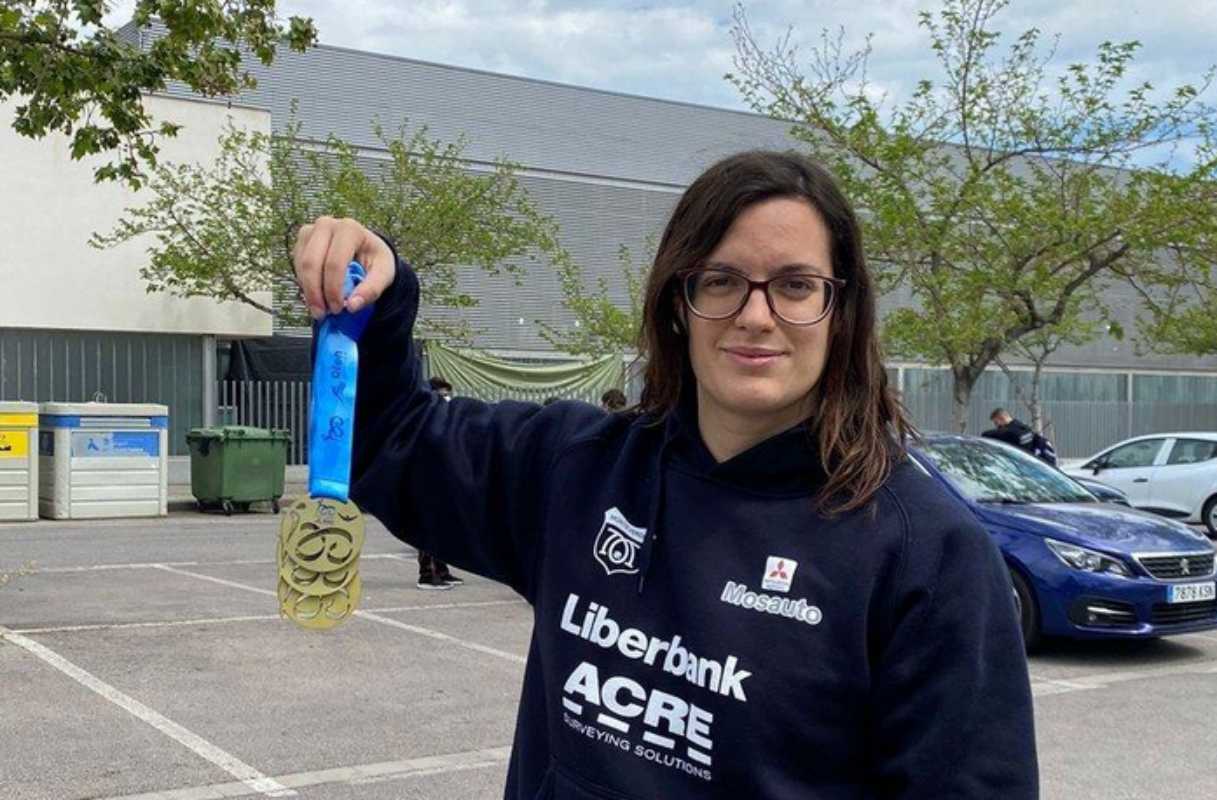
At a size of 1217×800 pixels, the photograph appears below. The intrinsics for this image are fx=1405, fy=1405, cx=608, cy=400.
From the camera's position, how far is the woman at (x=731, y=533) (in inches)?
67.8

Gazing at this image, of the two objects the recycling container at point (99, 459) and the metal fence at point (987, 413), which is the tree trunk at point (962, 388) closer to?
the metal fence at point (987, 413)

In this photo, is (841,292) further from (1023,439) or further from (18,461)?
(18,461)

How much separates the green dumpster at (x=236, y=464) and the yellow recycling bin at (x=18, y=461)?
7.97 ft

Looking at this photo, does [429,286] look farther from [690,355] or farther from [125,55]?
[690,355]

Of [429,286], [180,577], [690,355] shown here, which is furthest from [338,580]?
[429,286]

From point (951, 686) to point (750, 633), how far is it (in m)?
0.25

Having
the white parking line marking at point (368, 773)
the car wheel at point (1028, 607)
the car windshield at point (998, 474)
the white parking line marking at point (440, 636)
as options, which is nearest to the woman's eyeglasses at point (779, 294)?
the white parking line marking at point (368, 773)

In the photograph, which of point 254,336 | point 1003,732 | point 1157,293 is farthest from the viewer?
point 1157,293

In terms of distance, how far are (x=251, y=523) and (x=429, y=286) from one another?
8.44 meters

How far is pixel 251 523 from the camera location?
64.1ft

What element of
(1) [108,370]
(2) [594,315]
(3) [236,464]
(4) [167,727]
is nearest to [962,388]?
(3) [236,464]

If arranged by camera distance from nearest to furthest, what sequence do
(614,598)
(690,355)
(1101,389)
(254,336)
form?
(614,598) → (690,355) → (254,336) → (1101,389)

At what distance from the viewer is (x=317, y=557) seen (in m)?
1.96

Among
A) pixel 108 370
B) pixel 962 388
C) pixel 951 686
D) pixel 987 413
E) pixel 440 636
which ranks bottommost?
pixel 440 636
